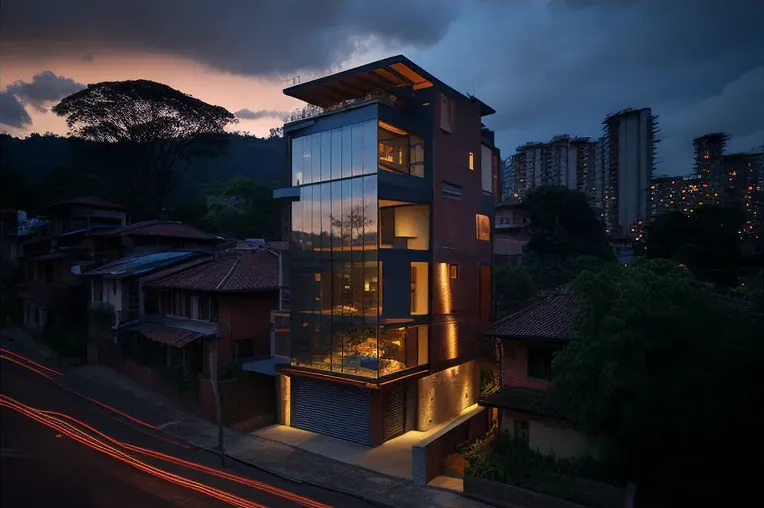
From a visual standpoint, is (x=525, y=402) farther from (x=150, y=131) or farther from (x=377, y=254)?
(x=150, y=131)

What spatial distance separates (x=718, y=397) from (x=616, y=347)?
2491 mm

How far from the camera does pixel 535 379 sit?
56.2ft

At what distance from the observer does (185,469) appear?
16.5 metres

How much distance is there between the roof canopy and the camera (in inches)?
813

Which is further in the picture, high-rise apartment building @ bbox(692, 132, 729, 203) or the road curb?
high-rise apartment building @ bbox(692, 132, 729, 203)

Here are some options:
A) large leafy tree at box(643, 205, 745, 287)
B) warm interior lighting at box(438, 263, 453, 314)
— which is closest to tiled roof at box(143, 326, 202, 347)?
warm interior lighting at box(438, 263, 453, 314)

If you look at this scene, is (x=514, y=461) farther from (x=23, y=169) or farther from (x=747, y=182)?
(x=747, y=182)

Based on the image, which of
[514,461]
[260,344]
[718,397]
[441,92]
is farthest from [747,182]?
[260,344]

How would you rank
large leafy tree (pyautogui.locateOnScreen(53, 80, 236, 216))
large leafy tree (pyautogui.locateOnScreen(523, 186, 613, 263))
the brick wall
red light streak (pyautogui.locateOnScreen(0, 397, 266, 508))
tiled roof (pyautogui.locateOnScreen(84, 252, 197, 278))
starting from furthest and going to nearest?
large leafy tree (pyautogui.locateOnScreen(523, 186, 613, 263))
large leafy tree (pyautogui.locateOnScreen(53, 80, 236, 216))
tiled roof (pyautogui.locateOnScreen(84, 252, 197, 278))
the brick wall
red light streak (pyautogui.locateOnScreen(0, 397, 266, 508))

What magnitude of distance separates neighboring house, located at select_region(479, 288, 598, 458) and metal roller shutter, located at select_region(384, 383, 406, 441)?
4.95 meters

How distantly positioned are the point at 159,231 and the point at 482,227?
68.2 feet

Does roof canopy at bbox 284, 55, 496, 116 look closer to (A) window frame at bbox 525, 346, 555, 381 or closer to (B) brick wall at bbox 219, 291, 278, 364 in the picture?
(B) brick wall at bbox 219, 291, 278, 364

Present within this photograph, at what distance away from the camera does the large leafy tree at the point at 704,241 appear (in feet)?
62.3

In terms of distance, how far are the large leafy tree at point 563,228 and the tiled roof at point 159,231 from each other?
28.5m
